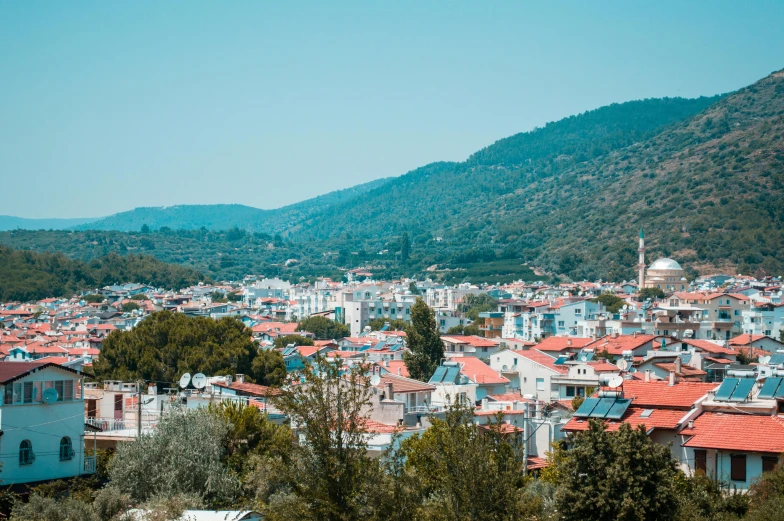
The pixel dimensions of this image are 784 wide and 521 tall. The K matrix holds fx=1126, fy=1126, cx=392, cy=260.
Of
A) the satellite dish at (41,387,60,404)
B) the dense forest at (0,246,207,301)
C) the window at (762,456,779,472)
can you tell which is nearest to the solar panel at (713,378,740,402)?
the window at (762,456,779,472)

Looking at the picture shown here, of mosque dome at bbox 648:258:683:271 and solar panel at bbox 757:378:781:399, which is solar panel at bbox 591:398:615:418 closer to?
solar panel at bbox 757:378:781:399

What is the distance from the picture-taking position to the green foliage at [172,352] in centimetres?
4575

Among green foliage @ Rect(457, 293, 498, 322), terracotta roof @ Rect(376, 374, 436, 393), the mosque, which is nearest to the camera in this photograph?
terracotta roof @ Rect(376, 374, 436, 393)

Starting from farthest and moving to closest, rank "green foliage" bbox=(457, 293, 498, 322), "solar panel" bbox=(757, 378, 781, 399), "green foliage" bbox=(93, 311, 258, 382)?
"green foliage" bbox=(457, 293, 498, 322)
"green foliage" bbox=(93, 311, 258, 382)
"solar panel" bbox=(757, 378, 781, 399)

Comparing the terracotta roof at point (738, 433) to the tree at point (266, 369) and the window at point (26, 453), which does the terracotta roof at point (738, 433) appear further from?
the tree at point (266, 369)

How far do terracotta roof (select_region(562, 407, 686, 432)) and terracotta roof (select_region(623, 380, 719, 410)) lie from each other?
0.30 m

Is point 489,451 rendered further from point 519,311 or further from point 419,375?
point 519,311

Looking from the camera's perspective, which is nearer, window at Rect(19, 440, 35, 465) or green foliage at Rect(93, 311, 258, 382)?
window at Rect(19, 440, 35, 465)

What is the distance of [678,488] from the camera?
21.2 meters

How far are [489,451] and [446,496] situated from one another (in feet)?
3.38

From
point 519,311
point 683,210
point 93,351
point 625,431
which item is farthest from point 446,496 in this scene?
point 683,210

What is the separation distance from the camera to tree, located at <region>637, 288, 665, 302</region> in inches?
4185

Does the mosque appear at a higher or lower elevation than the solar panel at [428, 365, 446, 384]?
higher

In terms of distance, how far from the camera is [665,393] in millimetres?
27141
